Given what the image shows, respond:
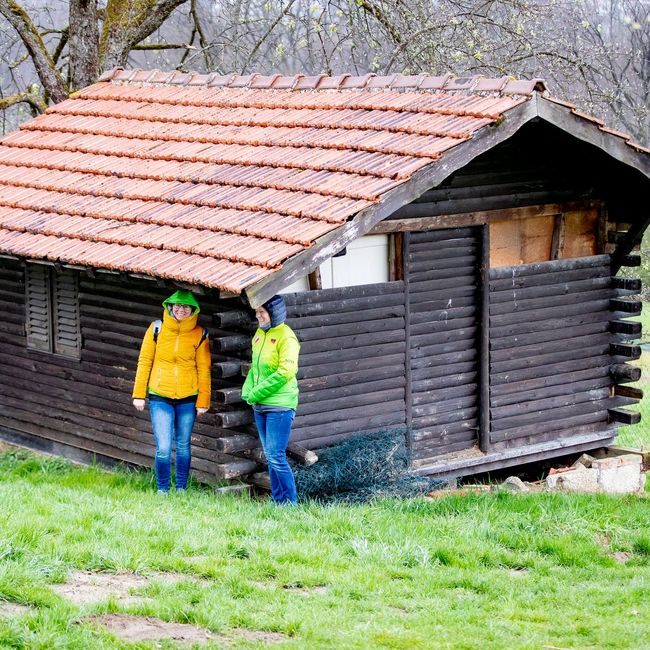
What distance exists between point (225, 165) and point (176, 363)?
2.17 m

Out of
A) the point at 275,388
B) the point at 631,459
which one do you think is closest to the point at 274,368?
the point at 275,388

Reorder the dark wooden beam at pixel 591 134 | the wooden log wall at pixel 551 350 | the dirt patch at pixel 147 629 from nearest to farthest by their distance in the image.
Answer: the dirt patch at pixel 147 629, the dark wooden beam at pixel 591 134, the wooden log wall at pixel 551 350

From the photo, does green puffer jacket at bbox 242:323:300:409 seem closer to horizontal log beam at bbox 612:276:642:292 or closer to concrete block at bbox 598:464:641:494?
concrete block at bbox 598:464:641:494

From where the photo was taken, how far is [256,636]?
636 centimetres

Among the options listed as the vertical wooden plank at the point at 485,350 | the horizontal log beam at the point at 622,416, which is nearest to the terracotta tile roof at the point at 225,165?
the vertical wooden plank at the point at 485,350

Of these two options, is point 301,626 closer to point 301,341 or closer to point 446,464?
point 301,341

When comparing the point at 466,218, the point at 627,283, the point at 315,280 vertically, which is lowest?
the point at 627,283

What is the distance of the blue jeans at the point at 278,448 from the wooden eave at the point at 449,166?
3.58 ft

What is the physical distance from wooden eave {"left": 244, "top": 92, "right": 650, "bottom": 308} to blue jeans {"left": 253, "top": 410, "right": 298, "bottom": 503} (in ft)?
3.58

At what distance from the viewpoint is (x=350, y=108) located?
37.1 ft

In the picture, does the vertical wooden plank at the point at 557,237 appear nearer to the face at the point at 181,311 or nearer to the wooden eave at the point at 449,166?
the wooden eave at the point at 449,166

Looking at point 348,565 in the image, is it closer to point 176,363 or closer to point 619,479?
point 176,363

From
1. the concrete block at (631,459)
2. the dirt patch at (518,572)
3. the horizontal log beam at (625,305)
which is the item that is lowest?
the concrete block at (631,459)

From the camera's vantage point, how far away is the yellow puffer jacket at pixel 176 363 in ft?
32.4
